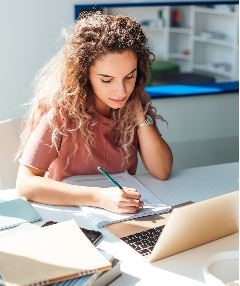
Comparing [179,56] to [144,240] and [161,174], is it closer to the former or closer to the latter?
[161,174]

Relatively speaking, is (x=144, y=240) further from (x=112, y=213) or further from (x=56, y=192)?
(x=56, y=192)

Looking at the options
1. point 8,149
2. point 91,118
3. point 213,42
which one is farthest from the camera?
point 213,42

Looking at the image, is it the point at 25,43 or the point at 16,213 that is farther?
the point at 25,43

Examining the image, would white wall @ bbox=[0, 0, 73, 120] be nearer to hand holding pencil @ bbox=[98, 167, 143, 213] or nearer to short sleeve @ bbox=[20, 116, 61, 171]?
short sleeve @ bbox=[20, 116, 61, 171]

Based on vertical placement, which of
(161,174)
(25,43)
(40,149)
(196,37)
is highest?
(25,43)

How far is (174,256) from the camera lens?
136 cm

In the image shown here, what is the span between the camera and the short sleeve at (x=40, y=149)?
1.78m

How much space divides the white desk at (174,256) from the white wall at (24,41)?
114 cm

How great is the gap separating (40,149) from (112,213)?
358 mm

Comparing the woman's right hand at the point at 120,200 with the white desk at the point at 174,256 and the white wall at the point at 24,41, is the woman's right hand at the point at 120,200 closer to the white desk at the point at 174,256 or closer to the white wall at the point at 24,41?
the white desk at the point at 174,256

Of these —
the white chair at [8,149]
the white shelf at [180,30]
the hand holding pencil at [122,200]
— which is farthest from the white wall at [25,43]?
the white shelf at [180,30]

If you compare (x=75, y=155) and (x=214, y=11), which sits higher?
(x=214, y=11)

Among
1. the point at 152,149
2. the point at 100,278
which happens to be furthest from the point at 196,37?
the point at 100,278

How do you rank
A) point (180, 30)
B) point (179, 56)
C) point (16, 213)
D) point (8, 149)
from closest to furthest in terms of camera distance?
1. point (16, 213)
2. point (8, 149)
3. point (180, 30)
4. point (179, 56)
